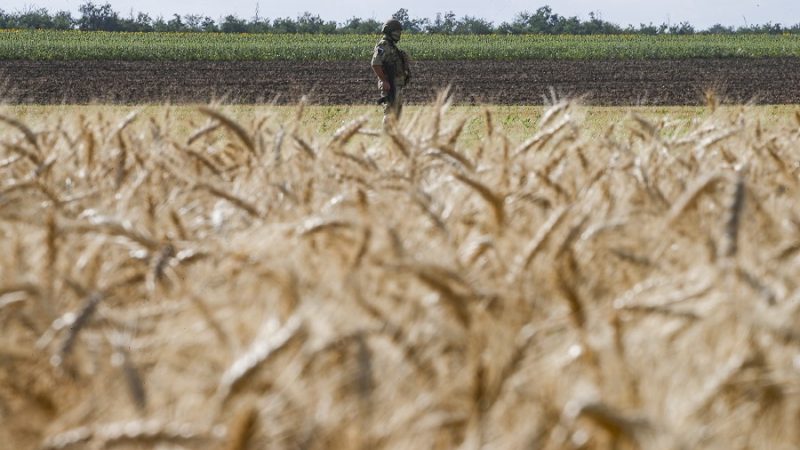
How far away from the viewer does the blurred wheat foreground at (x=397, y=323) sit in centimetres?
129

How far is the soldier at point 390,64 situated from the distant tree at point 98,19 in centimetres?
5718

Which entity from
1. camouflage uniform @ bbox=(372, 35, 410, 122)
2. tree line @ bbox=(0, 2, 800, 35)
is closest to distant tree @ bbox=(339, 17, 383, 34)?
tree line @ bbox=(0, 2, 800, 35)

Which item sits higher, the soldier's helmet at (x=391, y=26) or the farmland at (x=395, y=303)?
the soldier's helmet at (x=391, y=26)

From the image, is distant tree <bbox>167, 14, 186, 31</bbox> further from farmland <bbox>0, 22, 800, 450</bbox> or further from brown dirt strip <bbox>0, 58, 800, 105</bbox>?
farmland <bbox>0, 22, 800, 450</bbox>

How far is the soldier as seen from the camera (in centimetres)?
1280

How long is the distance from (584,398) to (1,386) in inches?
32.1

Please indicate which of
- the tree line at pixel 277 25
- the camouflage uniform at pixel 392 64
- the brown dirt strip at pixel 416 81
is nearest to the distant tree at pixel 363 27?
the tree line at pixel 277 25

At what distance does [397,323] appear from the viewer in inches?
60.3

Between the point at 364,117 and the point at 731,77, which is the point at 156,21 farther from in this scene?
the point at 364,117

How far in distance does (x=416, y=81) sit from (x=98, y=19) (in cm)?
4516

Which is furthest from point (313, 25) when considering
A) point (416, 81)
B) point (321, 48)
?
point (416, 81)

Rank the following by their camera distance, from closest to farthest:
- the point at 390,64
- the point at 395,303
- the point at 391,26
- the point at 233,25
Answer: the point at 395,303 → the point at 391,26 → the point at 390,64 → the point at 233,25

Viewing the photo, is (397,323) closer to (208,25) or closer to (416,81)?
(416,81)

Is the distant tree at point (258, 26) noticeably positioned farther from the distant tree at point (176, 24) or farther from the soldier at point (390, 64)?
the soldier at point (390, 64)
